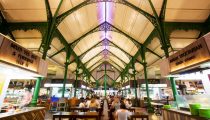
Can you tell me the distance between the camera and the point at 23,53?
15.6 ft

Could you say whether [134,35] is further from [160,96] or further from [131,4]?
[160,96]

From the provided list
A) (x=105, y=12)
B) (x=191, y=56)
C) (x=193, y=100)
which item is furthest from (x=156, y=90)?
(x=191, y=56)

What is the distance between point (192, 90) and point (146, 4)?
9.54m

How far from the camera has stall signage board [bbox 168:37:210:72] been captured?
147 inches

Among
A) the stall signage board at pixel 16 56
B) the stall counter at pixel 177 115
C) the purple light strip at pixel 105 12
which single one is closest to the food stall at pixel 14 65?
the stall signage board at pixel 16 56

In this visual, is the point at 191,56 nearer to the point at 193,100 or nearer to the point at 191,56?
the point at 191,56

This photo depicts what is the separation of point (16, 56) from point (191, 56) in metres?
5.89

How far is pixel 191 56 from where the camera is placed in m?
4.29

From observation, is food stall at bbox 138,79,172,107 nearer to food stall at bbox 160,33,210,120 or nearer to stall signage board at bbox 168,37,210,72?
food stall at bbox 160,33,210,120

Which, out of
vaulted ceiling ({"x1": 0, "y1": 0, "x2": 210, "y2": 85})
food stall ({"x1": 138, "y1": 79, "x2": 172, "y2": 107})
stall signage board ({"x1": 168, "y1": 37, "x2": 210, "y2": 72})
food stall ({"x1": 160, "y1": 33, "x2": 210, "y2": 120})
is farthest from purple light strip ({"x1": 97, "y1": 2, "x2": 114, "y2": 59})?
food stall ({"x1": 138, "y1": 79, "x2": 172, "y2": 107})

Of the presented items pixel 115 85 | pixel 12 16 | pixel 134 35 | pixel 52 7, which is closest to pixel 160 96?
pixel 134 35

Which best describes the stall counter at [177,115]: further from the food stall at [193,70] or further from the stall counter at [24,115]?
the stall counter at [24,115]

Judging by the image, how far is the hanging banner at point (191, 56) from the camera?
371 centimetres

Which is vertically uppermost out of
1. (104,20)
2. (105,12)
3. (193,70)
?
(105,12)
